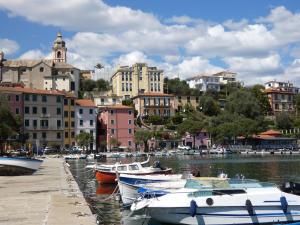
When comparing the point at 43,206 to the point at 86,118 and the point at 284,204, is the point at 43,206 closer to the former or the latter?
the point at 284,204

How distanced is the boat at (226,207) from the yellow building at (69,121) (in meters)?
103

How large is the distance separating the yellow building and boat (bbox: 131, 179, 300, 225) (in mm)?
102645

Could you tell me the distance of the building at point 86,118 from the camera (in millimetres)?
122938

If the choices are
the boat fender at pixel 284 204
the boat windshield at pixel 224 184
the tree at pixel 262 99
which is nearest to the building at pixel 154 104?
the tree at pixel 262 99

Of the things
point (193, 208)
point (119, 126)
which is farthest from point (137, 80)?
point (193, 208)

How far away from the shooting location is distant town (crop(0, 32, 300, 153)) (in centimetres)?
11725

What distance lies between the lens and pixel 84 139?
4567 inches

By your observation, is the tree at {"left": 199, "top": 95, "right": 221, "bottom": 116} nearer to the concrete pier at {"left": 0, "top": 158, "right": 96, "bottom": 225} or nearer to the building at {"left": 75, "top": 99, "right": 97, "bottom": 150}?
the building at {"left": 75, "top": 99, "right": 97, "bottom": 150}

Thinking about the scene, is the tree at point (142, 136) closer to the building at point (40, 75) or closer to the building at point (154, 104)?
the building at point (154, 104)

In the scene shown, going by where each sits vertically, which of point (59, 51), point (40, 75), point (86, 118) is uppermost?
point (59, 51)

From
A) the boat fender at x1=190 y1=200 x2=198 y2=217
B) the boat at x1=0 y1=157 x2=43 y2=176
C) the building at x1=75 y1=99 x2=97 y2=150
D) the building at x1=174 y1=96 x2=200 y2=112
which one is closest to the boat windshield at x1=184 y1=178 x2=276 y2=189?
the boat fender at x1=190 y1=200 x2=198 y2=217

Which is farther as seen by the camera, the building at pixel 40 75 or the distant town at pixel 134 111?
the building at pixel 40 75

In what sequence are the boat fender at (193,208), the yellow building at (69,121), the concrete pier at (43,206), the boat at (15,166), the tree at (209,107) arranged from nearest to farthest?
the concrete pier at (43,206) → the boat fender at (193,208) → the boat at (15,166) → the yellow building at (69,121) → the tree at (209,107)

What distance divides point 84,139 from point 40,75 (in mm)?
36730
